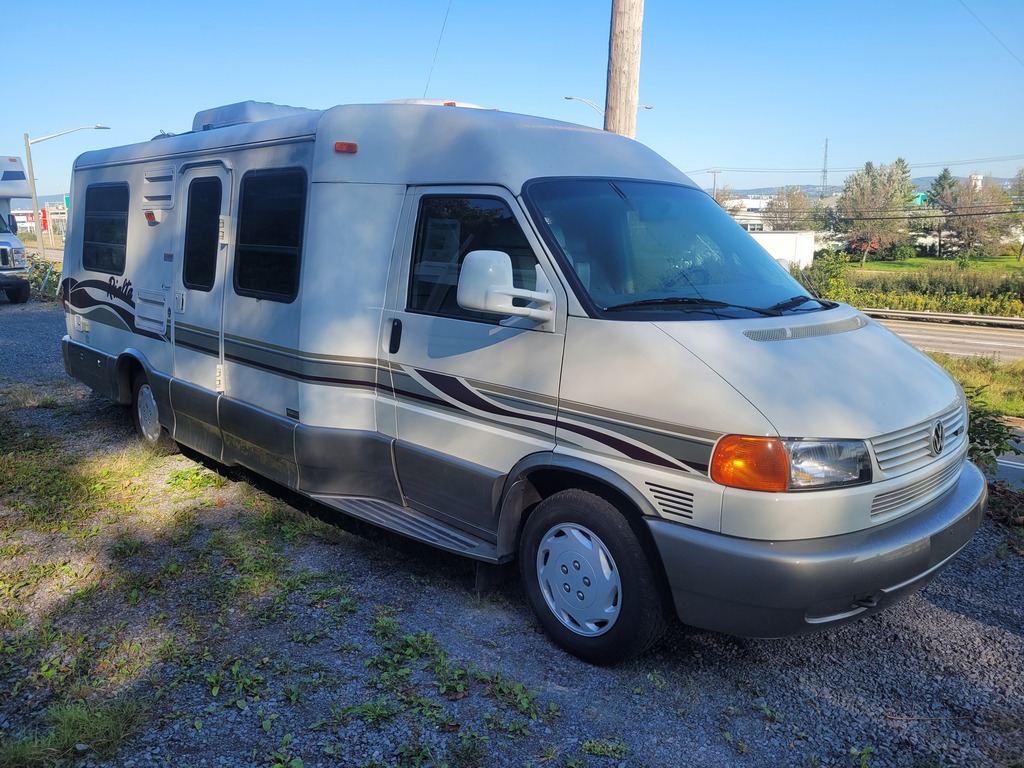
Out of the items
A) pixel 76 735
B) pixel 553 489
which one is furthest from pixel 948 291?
pixel 76 735

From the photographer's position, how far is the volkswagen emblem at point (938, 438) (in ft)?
12.4

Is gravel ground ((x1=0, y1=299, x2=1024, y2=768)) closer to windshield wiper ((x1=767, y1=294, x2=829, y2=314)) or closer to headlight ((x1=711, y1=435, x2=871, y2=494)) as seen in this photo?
headlight ((x1=711, y1=435, x2=871, y2=494))

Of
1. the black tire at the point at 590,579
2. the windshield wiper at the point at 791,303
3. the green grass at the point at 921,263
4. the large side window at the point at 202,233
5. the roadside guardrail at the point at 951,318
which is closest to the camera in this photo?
the black tire at the point at 590,579

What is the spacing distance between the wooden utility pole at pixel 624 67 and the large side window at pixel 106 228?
4.44m

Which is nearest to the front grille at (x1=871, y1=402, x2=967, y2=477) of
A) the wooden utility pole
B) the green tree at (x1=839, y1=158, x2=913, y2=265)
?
the wooden utility pole

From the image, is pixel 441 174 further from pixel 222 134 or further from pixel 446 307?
pixel 222 134

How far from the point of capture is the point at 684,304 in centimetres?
397

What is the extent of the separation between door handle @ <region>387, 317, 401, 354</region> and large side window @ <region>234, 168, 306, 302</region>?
791 millimetres

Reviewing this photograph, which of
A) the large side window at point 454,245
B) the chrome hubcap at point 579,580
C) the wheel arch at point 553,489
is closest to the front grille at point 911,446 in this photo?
the wheel arch at point 553,489

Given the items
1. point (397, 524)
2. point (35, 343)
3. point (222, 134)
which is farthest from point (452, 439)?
point (35, 343)

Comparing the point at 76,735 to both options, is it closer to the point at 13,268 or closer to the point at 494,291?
the point at 494,291

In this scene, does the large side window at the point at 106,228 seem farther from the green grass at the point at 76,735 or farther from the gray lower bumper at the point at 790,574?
the gray lower bumper at the point at 790,574

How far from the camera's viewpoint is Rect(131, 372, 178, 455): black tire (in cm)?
724

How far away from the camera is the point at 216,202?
19.8ft
